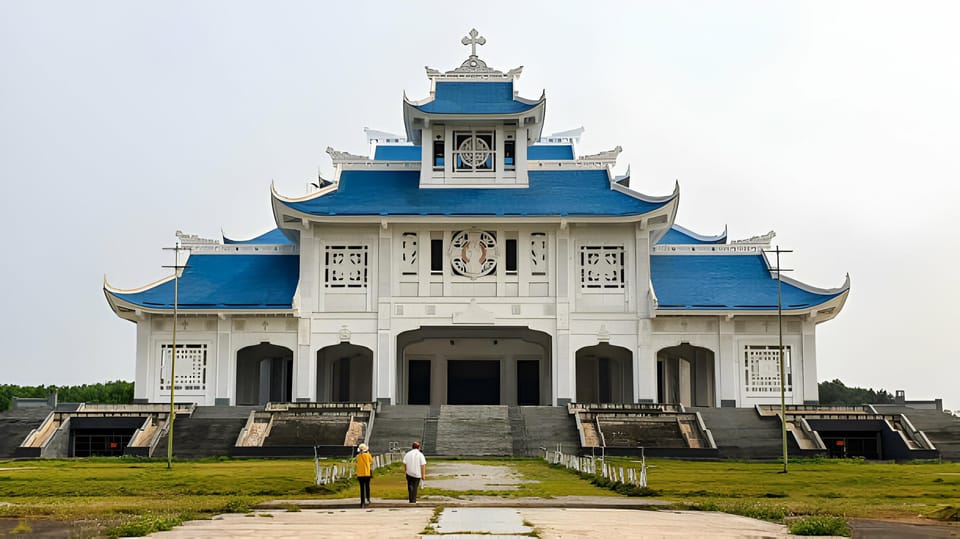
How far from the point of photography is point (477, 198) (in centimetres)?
4541

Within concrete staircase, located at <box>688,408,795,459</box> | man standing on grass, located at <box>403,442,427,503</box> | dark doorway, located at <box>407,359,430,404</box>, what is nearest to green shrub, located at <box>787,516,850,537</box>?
man standing on grass, located at <box>403,442,427,503</box>

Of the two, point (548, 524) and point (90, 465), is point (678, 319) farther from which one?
point (548, 524)

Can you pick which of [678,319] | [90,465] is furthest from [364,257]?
[90,465]

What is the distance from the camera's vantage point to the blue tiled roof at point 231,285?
43.6m

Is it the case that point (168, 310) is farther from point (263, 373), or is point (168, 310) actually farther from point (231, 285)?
point (263, 373)

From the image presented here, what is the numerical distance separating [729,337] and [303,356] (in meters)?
16.7

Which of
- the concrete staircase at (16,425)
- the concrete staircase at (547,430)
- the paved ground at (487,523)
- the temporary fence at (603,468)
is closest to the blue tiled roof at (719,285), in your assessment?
the concrete staircase at (547,430)

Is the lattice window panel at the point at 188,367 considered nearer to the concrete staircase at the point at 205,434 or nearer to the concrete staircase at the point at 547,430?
the concrete staircase at the point at 205,434

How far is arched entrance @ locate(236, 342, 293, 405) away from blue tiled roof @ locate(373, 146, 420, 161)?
10.9 metres

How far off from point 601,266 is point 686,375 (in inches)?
464

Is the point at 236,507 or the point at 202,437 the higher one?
the point at 202,437

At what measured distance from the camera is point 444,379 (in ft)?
167

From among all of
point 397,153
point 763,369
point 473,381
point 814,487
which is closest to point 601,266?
point 763,369

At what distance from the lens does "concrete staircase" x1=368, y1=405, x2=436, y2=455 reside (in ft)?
115
